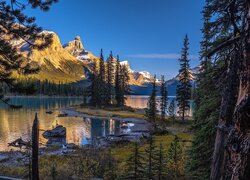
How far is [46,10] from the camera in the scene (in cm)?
1045

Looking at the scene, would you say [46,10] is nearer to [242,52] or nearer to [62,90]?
[242,52]

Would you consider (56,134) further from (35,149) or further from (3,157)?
(35,149)

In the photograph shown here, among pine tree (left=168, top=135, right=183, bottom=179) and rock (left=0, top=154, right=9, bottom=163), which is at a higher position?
pine tree (left=168, top=135, right=183, bottom=179)

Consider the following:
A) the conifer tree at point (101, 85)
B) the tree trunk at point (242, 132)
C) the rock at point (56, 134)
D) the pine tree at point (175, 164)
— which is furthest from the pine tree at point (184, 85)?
the tree trunk at point (242, 132)

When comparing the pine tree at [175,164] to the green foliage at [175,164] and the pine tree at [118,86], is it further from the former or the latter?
the pine tree at [118,86]

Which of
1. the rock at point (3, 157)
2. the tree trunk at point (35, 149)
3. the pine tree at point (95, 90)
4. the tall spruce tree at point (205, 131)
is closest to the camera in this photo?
the tall spruce tree at point (205, 131)

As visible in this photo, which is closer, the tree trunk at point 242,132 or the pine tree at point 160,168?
the tree trunk at point 242,132

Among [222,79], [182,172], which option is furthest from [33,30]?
[182,172]

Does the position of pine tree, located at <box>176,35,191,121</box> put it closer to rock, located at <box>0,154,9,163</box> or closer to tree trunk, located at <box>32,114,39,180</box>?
rock, located at <box>0,154,9,163</box>

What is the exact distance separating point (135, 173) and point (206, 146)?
314 cm

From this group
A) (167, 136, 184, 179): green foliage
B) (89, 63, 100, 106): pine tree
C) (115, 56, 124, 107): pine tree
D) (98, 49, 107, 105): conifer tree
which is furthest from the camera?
(115, 56, 124, 107): pine tree

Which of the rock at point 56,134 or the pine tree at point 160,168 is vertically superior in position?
the pine tree at point 160,168

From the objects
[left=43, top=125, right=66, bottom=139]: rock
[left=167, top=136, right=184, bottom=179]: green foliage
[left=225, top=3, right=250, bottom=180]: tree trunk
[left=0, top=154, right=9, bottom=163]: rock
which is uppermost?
[left=225, top=3, right=250, bottom=180]: tree trunk

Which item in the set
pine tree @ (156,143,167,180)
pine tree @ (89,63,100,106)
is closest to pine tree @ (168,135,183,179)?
pine tree @ (156,143,167,180)
